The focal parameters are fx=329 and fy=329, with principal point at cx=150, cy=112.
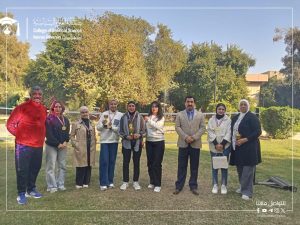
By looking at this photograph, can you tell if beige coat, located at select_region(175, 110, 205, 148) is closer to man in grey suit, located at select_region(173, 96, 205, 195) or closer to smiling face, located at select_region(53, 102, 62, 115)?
man in grey suit, located at select_region(173, 96, 205, 195)

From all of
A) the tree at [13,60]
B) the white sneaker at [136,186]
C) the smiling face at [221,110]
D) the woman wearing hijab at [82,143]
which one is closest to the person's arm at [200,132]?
the smiling face at [221,110]

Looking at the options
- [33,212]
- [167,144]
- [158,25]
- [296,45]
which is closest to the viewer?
[33,212]

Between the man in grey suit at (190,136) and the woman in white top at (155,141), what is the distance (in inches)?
11.4

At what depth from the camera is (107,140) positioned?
5.27 m

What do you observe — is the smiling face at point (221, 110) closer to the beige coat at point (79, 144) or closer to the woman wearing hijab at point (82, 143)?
the woman wearing hijab at point (82, 143)

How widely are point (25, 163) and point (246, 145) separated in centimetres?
318

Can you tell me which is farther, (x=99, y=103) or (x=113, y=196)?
(x=99, y=103)

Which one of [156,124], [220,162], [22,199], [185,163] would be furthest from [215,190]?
[22,199]

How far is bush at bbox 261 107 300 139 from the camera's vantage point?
12727 mm

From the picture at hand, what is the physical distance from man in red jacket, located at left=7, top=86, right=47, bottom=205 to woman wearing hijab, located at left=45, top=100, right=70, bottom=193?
0.25 metres

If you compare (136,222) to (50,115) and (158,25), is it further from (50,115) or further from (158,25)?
(158,25)

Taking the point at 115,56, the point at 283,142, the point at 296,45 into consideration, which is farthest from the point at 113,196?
the point at 296,45

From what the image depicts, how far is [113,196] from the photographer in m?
4.94

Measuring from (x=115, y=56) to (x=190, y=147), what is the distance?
4072mm
